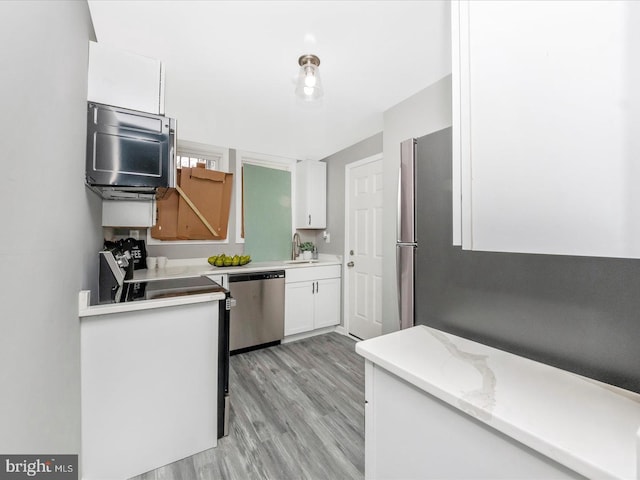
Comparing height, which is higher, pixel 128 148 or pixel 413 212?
pixel 128 148

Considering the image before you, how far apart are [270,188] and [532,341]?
130 inches

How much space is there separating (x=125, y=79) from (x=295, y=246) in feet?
8.67

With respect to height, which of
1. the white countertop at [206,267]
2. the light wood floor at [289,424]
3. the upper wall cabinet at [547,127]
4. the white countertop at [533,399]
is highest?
the upper wall cabinet at [547,127]

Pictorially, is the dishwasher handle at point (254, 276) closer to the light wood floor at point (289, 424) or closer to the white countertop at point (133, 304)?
the light wood floor at point (289, 424)

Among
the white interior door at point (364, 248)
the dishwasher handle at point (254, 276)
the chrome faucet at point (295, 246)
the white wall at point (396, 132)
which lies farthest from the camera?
A: the chrome faucet at point (295, 246)

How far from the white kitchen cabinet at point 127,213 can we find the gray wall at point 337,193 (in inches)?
84.1

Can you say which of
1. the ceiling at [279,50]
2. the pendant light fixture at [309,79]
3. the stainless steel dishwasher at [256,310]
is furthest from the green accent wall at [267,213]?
the pendant light fixture at [309,79]

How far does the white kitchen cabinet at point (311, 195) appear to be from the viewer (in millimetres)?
3670

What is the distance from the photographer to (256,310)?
9.62ft

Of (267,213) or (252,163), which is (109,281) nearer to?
(267,213)

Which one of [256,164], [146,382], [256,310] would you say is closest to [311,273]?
[256,310]

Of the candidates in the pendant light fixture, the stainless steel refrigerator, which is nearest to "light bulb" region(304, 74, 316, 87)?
the pendant light fixture

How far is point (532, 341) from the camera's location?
82 centimetres

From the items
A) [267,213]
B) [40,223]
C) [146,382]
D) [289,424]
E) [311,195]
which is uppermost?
[311,195]
